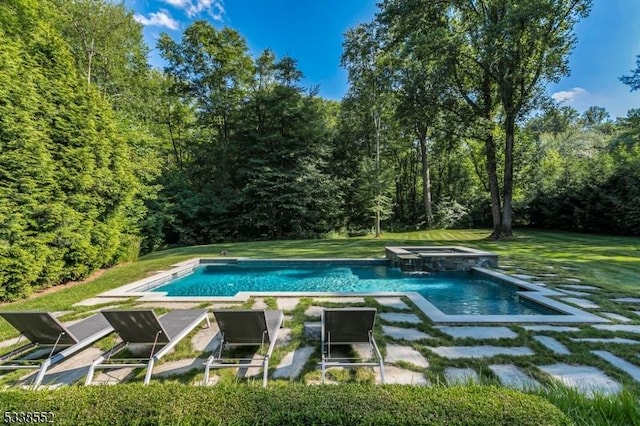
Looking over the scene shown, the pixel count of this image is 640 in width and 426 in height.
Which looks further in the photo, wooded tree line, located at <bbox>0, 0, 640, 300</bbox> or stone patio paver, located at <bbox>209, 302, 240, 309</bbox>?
wooded tree line, located at <bbox>0, 0, 640, 300</bbox>

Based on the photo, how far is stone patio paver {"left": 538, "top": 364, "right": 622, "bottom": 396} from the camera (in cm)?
263

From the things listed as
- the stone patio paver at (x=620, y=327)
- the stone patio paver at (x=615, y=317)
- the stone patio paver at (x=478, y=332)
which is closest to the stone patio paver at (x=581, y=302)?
the stone patio paver at (x=615, y=317)

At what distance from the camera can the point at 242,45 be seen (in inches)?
827

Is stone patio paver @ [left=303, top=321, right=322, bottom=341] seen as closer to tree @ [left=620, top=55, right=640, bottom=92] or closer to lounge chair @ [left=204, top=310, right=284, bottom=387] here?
lounge chair @ [left=204, top=310, right=284, bottom=387]

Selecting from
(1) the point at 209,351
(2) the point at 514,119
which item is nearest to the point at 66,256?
(1) the point at 209,351

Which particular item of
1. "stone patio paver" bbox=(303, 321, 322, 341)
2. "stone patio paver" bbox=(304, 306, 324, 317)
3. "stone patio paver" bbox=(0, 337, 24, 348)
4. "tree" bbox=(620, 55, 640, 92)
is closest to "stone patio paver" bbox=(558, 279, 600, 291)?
"stone patio paver" bbox=(304, 306, 324, 317)

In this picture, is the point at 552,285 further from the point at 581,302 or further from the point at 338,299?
the point at 338,299

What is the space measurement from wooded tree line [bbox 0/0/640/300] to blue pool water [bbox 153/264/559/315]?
3.28 meters

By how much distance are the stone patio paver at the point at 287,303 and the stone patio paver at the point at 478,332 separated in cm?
A: 236

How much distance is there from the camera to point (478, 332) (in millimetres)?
4016

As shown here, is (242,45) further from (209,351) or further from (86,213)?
(209,351)

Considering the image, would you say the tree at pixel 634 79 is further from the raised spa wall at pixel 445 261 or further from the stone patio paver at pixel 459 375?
the stone patio paver at pixel 459 375

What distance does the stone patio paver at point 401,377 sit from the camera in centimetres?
281

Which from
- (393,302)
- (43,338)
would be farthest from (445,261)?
(43,338)
